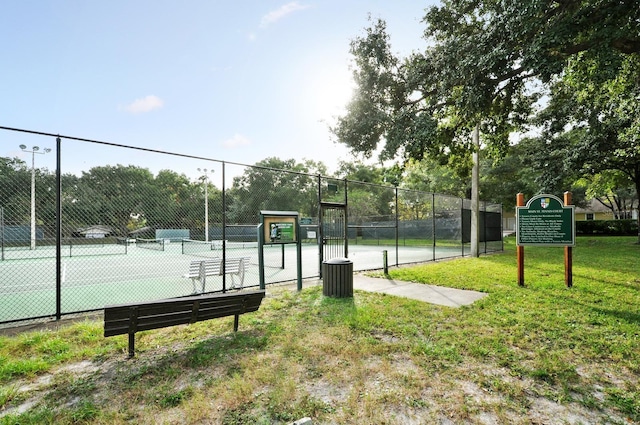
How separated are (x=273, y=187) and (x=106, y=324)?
32902 mm

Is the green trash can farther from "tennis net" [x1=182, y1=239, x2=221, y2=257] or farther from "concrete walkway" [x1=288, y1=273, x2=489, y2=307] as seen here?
"tennis net" [x1=182, y1=239, x2=221, y2=257]

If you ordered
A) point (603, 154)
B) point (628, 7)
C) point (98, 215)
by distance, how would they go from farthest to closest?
point (603, 154) < point (98, 215) < point (628, 7)

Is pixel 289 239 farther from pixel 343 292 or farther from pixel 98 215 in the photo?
pixel 98 215

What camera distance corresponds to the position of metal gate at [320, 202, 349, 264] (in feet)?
28.7

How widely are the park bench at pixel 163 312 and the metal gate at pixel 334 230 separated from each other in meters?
4.46

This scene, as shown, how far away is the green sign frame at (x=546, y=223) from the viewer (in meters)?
7.72

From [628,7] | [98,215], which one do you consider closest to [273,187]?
[98,215]

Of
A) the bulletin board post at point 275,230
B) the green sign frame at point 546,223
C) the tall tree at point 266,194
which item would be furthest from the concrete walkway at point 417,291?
the tall tree at point 266,194

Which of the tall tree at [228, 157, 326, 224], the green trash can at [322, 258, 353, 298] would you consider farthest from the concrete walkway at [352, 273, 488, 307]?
the tall tree at [228, 157, 326, 224]

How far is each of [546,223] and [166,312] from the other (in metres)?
8.44

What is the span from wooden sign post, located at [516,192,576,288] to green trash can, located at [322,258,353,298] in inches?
173

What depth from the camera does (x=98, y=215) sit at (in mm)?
10461

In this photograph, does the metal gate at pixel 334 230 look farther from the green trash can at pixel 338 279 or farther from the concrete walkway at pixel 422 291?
the green trash can at pixel 338 279

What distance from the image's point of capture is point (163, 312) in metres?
3.85
